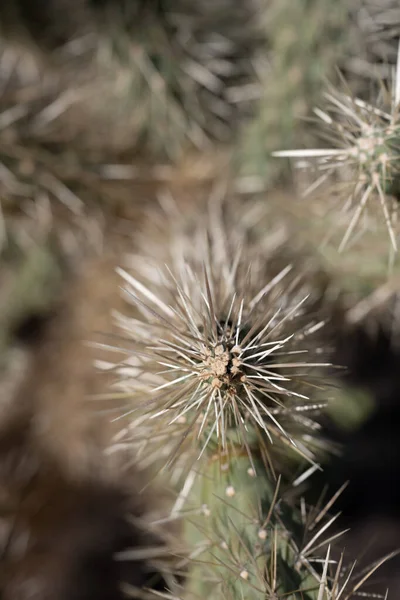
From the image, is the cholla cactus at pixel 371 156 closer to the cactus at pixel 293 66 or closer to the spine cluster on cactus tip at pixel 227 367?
the spine cluster on cactus tip at pixel 227 367

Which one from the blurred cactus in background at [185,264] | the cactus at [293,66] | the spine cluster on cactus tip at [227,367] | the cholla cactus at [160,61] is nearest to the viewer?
the spine cluster on cactus tip at [227,367]

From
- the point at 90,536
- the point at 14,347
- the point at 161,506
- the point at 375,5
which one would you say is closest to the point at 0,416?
the point at 14,347

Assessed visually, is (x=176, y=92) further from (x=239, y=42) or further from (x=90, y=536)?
(x=90, y=536)

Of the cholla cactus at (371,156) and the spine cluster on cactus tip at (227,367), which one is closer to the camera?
the spine cluster on cactus tip at (227,367)

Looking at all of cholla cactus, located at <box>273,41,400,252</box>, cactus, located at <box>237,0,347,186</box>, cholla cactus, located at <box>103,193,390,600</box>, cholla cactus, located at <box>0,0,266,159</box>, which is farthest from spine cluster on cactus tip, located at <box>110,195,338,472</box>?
cholla cactus, located at <box>0,0,266,159</box>

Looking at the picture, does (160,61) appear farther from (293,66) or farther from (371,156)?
(371,156)

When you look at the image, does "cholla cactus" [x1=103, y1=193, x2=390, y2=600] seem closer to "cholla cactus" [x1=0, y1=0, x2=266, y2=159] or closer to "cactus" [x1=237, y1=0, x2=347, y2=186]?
"cactus" [x1=237, y1=0, x2=347, y2=186]

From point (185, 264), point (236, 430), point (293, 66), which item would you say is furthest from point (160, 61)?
point (236, 430)

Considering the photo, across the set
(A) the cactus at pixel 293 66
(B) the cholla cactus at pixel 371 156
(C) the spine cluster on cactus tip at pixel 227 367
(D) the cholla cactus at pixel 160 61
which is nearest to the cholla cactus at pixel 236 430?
(C) the spine cluster on cactus tip at pixel 227 367

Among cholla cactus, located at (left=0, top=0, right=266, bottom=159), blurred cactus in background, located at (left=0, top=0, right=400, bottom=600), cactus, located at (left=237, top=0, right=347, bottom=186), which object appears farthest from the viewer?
cholla cactus, located at (left=0, top=0, right=266, bottom=159)
